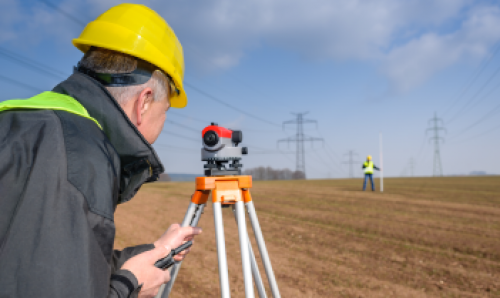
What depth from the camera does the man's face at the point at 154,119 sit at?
122 centimetres

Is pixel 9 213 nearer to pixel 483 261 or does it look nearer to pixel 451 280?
pixel 451 280

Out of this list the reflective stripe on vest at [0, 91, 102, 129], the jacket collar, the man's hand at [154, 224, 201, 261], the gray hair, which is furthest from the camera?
the man's hand at [154, 224, 201, 261]

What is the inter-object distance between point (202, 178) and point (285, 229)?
4781 mm

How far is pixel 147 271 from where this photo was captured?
3.50 ft

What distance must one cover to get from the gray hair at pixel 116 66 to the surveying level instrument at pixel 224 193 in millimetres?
958

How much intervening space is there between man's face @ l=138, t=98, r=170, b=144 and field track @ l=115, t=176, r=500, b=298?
2.57 m

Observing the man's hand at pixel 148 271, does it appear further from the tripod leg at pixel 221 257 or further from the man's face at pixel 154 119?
the tripod leg at pixel 221 257

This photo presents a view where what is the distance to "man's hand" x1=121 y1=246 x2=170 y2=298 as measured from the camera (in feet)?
3.39

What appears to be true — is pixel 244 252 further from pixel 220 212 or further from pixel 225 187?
pixel 225 187

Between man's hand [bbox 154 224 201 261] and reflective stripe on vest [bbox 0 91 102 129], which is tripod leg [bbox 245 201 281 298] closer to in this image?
man's hand [bbox 154 224 201 261]

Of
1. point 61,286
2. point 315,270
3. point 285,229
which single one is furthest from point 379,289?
point 61,286

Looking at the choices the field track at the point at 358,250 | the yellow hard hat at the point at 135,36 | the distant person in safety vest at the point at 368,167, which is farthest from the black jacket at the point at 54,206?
the distant person in safety vest at the point at 368,167

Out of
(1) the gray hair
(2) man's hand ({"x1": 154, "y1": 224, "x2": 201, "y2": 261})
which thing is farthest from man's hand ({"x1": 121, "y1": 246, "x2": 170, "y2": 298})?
(1) the gray hair

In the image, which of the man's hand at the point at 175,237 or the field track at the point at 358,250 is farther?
the field track at the point at 358,250
